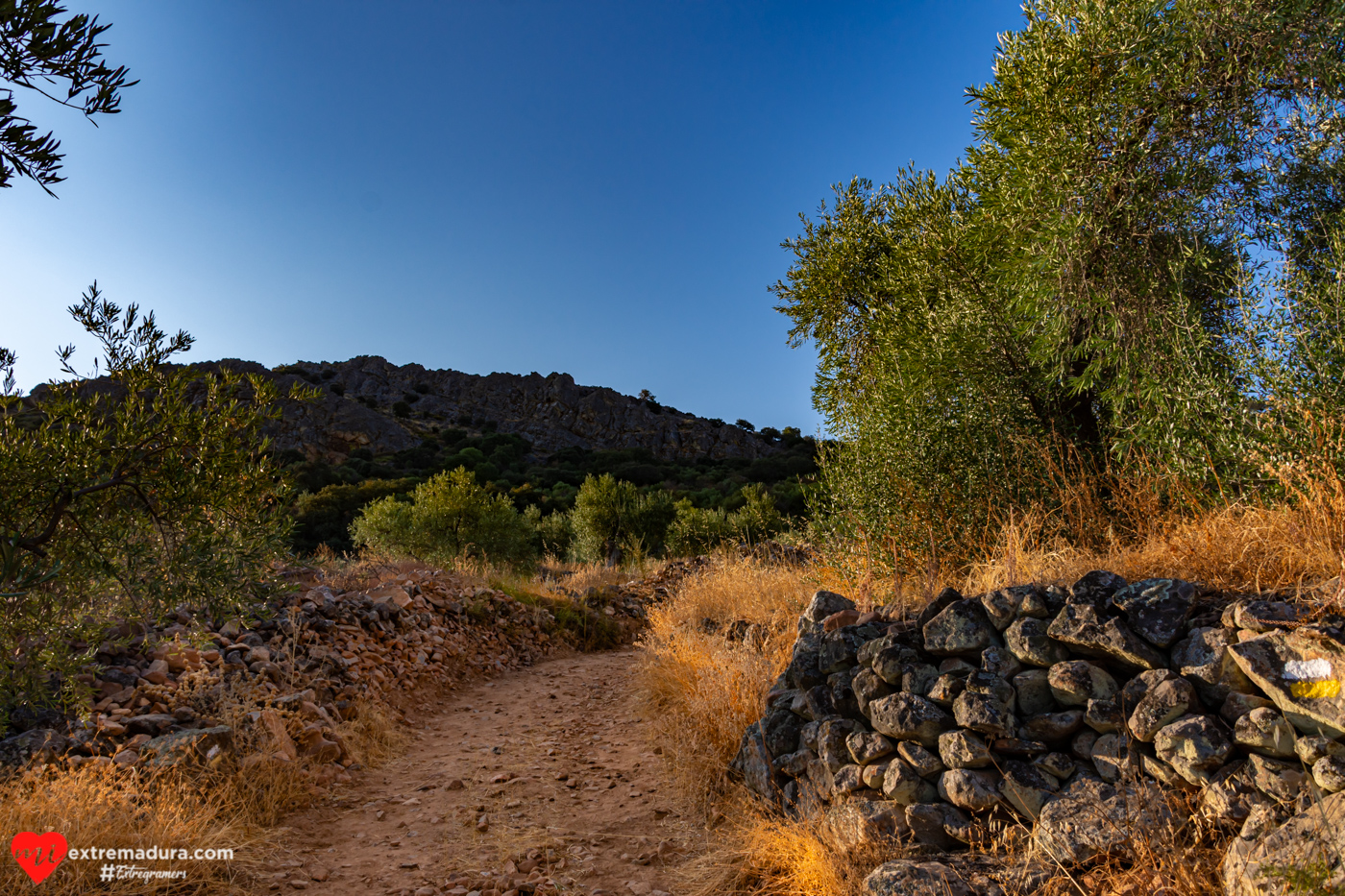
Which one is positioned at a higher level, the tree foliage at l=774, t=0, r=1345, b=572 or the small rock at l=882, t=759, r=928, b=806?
the tree foliage at l=774, t=0, r=1345, b=572

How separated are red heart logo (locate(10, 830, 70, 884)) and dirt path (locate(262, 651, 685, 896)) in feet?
3.55

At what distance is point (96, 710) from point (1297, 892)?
24.2ft

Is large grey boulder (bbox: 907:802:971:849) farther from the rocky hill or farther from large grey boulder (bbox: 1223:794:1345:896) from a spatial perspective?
the rocky hill

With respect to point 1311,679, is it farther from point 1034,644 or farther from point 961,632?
point 961,632

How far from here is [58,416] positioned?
3.94 meters

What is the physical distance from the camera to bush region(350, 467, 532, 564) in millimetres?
19812

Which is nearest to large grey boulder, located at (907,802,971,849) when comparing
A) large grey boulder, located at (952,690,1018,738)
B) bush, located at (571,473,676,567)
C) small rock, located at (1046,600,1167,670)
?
large grey boulder, located at (952,690,1018,738)

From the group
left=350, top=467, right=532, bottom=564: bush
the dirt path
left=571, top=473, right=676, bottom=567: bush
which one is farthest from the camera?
left=571, top=473, right=676, bottom=567: bush

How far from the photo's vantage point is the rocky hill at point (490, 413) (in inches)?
2122

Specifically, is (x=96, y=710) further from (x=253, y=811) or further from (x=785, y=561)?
(x=785, y=561)

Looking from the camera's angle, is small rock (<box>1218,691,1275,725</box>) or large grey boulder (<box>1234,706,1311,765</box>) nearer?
large grey boulder (<box>1234,706,1311,765</box>)

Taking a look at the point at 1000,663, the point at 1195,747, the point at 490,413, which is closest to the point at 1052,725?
the point at 1000,663

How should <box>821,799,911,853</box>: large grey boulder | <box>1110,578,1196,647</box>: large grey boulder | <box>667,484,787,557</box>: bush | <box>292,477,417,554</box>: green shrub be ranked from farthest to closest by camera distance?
<box>292,477,417,554</box>: green shrub < <box>667,484,787,557</box>: bush < <box>821,799,911,853</box>: large grey boulder < <box>1110,578,1196,647</box>: large grey boulder

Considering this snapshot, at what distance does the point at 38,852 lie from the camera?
11.6ft
